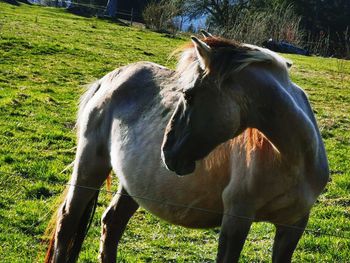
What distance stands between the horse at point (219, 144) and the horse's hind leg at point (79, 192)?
0.04 ft

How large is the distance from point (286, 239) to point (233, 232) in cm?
43

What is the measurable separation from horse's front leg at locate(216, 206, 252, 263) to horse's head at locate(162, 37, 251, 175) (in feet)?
1.44

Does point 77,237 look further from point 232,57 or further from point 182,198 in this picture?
point 232,57

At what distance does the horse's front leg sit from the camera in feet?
10.5

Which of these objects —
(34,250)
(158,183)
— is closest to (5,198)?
(34,250)

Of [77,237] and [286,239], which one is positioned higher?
[286,239]

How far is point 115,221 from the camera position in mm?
4609

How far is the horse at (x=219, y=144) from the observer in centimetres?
292

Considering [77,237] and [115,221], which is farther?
[115,221]

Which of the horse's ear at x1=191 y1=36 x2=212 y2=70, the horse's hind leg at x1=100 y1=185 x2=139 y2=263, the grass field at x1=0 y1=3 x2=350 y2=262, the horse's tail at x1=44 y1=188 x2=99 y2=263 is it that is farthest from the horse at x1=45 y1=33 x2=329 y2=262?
the grass field at x1=0 y1=3 x2=350 y2=262

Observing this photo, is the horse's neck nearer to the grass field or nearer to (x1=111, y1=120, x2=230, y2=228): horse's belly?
(x1=111, y1=120, x2=230, y2=228): horse's belly

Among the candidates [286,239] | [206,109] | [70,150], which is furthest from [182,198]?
[70,150]

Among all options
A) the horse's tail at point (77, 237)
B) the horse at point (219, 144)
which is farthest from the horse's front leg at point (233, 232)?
the horse's tail at point (77, 237)

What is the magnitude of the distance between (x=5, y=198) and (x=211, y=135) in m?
3.56
